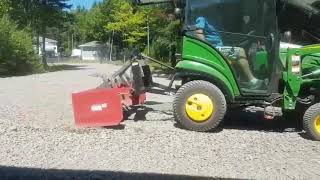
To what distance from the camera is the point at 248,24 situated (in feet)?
33.3

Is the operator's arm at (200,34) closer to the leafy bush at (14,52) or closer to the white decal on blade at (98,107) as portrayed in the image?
the white decal on blade at (98,107)

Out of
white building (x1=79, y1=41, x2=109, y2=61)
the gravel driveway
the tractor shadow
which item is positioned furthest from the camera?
white building (x1=79, y1=41, x2=109, y2=61)

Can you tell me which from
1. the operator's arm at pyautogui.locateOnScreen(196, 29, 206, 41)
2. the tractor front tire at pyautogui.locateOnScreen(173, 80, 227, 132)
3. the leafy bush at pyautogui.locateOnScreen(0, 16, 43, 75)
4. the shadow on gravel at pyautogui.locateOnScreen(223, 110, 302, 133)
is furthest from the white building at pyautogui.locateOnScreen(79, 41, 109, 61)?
the tractor front tire at pyautogui.locateOnScreen(173, 80, 227, 132)

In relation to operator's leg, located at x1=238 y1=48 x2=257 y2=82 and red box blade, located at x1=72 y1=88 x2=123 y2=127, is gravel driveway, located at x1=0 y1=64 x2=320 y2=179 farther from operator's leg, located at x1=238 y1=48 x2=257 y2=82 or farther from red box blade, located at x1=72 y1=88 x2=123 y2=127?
operator's leg, located at x1=238 y1=48 x2=257 y2=82

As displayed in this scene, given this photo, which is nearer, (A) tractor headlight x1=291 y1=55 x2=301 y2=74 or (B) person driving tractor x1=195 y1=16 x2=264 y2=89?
(A) tractor headlight x1=291 y1=55 x2=301 y2=74

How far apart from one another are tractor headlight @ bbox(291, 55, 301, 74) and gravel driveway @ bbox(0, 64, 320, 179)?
1249 mm

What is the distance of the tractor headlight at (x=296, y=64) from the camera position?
10.1 metres

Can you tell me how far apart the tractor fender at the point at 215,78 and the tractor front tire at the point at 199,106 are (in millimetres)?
108

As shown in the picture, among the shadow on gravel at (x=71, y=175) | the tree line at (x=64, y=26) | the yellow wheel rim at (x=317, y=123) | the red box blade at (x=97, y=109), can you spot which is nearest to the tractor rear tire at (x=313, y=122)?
the yellow wheel rim at (x=317, y=123)

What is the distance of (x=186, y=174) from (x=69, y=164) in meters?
1.63

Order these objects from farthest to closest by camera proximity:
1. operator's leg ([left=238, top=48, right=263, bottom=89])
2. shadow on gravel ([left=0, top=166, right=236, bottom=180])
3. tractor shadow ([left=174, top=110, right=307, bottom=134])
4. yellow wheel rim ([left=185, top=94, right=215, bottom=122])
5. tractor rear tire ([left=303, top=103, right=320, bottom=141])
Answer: tractor shadow ([left=174, top=110, right=307, bottom=134])
operator's leg ([left=238, top=48, right=263, bottom=89])
yellow wheel rim ([left=185, top=94, right=215, bottom=122])
tractor rear tire ([left=303, top=103, right=320, bottom=141])
shadow on gravel ([left=0, top=166, right=236, bottom=180])

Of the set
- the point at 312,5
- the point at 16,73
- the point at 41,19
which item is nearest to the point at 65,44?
the point at 41,19

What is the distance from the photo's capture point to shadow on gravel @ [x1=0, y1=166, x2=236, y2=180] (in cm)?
582

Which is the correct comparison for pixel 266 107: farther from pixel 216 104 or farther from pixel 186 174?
pixel 186 174
